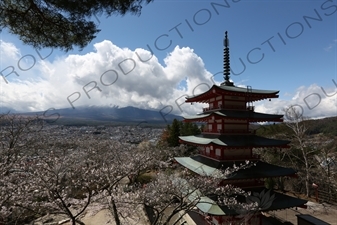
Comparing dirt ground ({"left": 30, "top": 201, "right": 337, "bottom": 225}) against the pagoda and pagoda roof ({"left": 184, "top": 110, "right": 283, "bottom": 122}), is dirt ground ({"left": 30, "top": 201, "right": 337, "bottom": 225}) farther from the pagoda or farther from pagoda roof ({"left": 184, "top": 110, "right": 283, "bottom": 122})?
pagoda roof ({"left": 184, "top": 110, "right": 283, "bottom": 122})

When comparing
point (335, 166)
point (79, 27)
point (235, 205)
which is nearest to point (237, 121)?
point (235, 205)

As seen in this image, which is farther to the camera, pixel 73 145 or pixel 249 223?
pixel 73 145

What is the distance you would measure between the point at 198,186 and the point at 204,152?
4126mm

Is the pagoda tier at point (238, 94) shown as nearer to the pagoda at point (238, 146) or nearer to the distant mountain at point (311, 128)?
the pagoda at point (238, 146)

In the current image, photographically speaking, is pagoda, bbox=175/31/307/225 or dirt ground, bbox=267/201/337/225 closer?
pagoda, bbox=175/31/307/225

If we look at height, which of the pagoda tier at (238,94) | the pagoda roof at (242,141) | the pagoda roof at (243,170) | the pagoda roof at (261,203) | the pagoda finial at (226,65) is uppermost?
the pagoda finial at (226,65)

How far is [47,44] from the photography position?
5.66 m

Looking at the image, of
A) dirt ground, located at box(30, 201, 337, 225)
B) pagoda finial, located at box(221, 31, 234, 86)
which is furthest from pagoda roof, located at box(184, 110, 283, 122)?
dirt ground, located at box(30, 201, 337, 225)

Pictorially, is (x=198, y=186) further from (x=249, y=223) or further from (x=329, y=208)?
(x=329, y=208)

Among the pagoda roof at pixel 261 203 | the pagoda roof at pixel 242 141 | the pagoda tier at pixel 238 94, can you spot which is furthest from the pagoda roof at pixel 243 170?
the pagoda tier at pixel 238 94

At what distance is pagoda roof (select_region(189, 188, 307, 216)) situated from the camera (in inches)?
344

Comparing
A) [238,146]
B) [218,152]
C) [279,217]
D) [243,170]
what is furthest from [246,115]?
[279,217]

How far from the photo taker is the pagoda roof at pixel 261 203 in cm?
873

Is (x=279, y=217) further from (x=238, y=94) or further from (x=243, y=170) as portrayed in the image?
(x=238, y=94)
